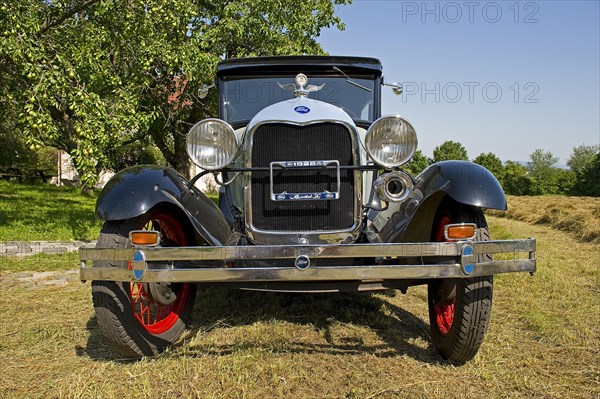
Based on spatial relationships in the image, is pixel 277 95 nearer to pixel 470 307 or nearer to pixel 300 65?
pixel 300 65

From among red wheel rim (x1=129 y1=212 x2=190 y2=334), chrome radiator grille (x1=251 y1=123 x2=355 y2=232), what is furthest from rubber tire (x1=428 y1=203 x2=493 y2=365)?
red wheel rim (x1=129 y1=212 x2=190 y2=334)

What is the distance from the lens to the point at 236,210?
3596 mm

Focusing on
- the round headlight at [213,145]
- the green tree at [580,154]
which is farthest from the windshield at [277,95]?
the green tree at [580,154]

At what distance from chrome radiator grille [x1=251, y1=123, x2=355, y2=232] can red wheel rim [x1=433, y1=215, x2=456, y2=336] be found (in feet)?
1.93

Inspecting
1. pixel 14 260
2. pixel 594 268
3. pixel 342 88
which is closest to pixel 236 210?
pixel 342 88

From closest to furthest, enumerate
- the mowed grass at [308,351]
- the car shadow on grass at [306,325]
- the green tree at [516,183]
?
the mowed grass at [308,351] → the car shadow on grass at [306,325] → the green tree at [516,183]

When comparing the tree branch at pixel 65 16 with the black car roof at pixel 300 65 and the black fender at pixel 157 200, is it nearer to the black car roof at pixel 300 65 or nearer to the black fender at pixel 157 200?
the black car roof at pixel 300 65

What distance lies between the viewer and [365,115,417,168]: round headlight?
118 inches

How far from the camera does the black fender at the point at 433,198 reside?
2674 mm

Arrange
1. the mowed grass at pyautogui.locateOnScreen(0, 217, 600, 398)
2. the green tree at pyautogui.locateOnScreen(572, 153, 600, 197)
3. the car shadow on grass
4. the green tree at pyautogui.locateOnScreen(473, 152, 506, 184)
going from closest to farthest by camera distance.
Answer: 1. the mowed grass at pyautogui.locateOnScreen(0, 217, 600, 398)
2. the car shadow on grass
3. the green tree at pyautogui.locateOnScreen(572, 153, 600, 197)
4. the green tree at pyautogui.locateOnScreen(473, 152, 506, 184)

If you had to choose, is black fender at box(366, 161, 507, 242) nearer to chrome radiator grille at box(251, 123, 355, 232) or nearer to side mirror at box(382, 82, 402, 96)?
chrome radiator grille at box(251, 123, 355, 232)

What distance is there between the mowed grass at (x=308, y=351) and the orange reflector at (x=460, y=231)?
0.81 metres

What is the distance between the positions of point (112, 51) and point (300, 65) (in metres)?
5.30

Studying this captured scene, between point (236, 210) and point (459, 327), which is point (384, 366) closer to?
point (459, 327)
